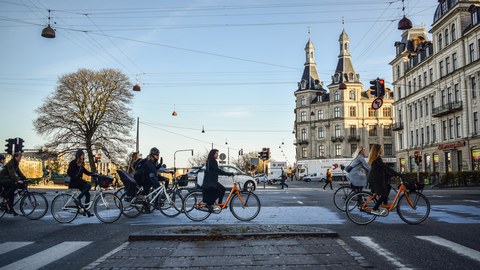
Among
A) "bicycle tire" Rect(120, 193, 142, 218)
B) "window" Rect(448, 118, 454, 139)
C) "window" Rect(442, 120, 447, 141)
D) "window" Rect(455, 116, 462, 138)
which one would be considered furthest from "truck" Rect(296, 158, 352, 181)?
"bicycle tire" Rect(120, 193, 142, 218)

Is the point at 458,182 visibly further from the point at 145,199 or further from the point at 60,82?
the point at 60,82

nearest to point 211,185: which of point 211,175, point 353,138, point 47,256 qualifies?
point 211,175

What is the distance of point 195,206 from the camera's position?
10969mm

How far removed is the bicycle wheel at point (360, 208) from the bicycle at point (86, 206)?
219 inches

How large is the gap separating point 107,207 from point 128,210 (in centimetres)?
89

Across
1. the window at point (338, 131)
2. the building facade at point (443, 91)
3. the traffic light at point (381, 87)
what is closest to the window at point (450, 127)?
the building facade at point (443, 91)

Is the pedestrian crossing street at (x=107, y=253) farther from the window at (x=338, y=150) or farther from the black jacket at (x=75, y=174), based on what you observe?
the window at (x=338, y=150)

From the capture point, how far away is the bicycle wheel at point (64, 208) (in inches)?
430

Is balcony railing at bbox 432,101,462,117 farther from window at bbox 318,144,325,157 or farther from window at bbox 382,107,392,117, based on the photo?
window at bbox 318,144,325,157

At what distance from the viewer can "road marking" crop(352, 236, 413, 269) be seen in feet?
18.3

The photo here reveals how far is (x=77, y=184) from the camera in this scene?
11.3m

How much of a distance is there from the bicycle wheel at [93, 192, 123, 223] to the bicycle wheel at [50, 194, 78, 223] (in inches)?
23.2

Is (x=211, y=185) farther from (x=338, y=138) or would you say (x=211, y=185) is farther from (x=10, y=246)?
(x=338, y=138)

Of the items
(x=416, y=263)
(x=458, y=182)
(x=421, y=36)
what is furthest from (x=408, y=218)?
(x=421, y=36)
